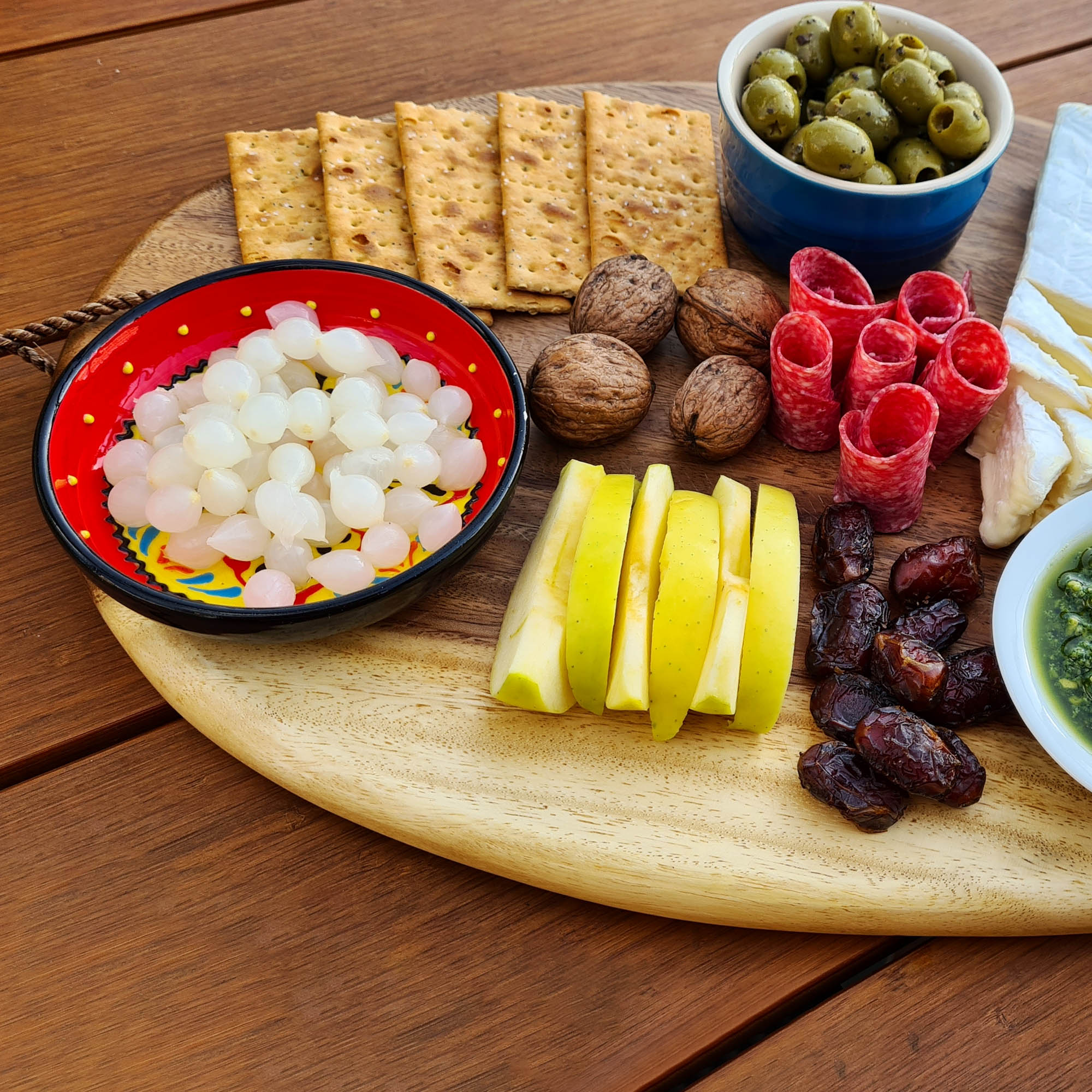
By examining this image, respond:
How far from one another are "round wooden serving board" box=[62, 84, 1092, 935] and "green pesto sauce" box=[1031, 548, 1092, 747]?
10 cm

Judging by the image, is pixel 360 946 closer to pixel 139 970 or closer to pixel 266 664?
pixel 139 970

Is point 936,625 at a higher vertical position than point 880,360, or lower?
lower

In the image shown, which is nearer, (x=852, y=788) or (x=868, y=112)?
(x=852, y=788)

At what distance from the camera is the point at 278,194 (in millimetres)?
1595

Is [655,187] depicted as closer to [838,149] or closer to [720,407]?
[838,149]

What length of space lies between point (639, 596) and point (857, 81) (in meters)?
0.87

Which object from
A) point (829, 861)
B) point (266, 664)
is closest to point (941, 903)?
point (829, 861)

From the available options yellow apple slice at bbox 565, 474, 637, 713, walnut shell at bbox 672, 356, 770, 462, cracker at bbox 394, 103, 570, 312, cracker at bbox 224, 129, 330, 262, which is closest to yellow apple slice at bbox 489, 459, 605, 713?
yellow apple slice at bbox 565, 474, 637, 713

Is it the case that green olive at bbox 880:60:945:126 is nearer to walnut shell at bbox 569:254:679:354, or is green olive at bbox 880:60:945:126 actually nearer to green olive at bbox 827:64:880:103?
green olive at bbox 827:64:880:103

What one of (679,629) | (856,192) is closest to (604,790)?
(679,629)

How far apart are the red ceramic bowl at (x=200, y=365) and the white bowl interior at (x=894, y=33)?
21.0 inches

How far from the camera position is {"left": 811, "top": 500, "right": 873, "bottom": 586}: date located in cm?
122

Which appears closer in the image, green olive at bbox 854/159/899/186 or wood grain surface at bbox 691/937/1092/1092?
wood grain surface at bbox 691/937/1092/1092

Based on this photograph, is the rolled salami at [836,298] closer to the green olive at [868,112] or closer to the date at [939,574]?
the green olive at [868,112]
